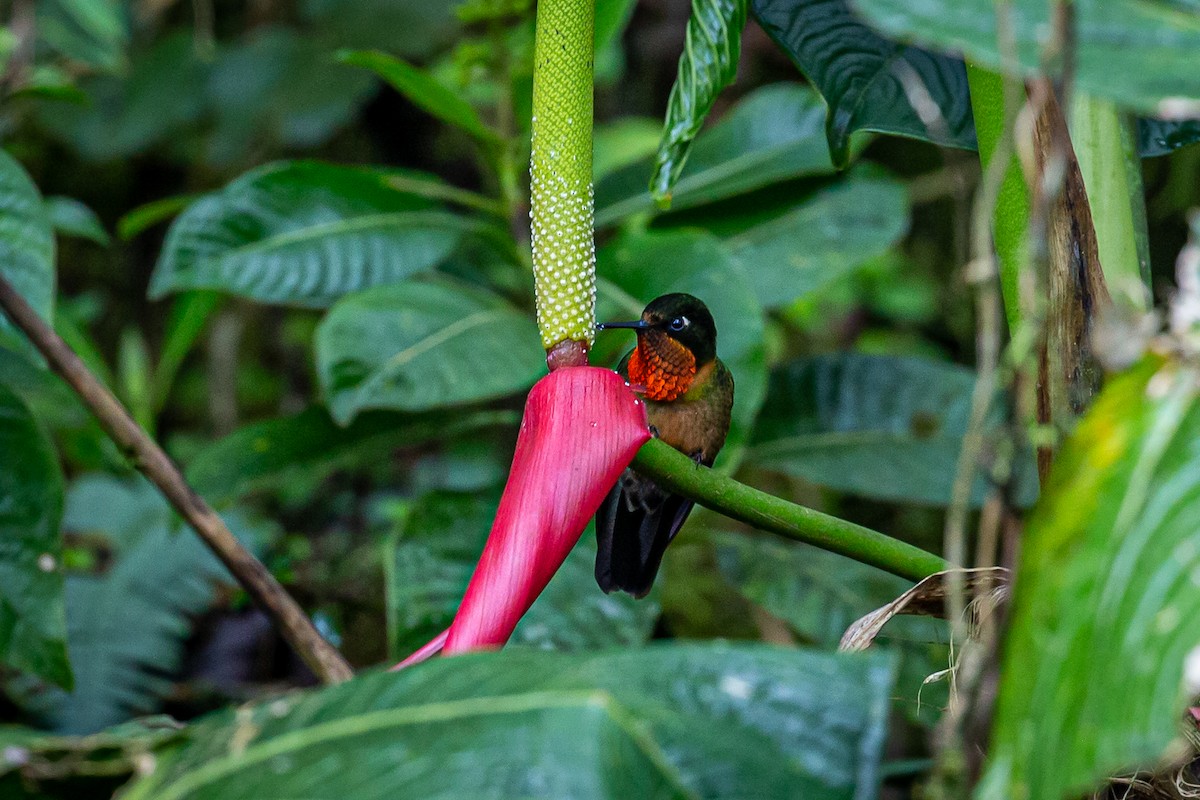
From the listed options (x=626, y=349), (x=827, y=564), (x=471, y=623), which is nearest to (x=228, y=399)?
(x=626, y=349)

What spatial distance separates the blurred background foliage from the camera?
0.99m

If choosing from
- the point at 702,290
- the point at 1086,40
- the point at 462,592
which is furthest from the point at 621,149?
the point at 1086,40

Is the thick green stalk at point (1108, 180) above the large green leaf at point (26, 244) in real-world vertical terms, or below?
above

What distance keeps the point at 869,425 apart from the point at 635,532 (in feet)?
1.58

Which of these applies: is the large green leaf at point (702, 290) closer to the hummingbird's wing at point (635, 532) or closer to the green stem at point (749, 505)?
the hummingbird's wing at point (635, 532)

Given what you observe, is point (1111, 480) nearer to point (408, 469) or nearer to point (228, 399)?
point (408, 469)

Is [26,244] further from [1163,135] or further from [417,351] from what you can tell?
[1163,135]

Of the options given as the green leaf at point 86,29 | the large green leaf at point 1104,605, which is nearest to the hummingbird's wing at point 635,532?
the large green leaf at point 1104,605

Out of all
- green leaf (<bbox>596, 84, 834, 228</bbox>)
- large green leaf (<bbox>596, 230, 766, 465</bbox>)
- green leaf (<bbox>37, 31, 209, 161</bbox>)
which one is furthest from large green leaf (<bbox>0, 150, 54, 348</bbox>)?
green leaf (<bbox>37, 31, 209, 161</bbox>)

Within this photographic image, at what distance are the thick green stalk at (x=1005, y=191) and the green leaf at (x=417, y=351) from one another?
67 centimetres

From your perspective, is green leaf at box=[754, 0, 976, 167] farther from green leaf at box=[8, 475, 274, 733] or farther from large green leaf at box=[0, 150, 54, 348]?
green leaf at box=[8, 475, 274, 733]

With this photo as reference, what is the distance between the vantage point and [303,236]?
1.46 metres

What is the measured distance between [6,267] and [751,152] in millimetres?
1011

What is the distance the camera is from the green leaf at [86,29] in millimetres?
1933
